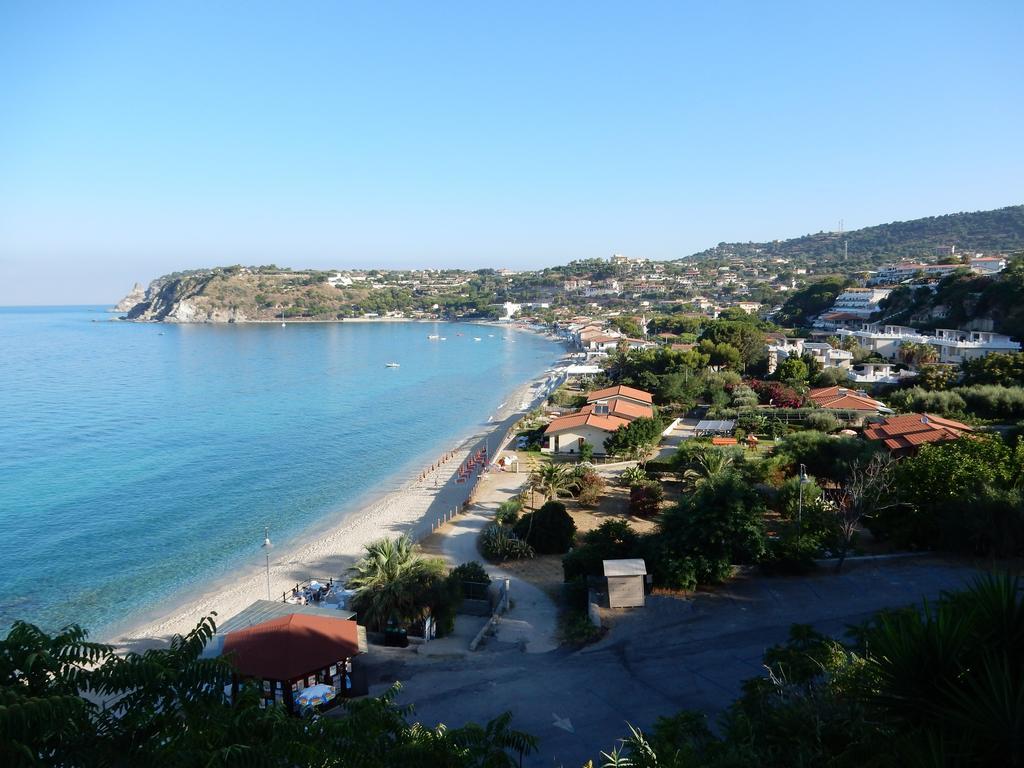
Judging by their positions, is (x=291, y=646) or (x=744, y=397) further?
(x=744, y=397)

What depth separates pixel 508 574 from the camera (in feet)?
55.0

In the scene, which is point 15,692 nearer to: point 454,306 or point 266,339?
point 266,339

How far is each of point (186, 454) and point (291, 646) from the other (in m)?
26.0

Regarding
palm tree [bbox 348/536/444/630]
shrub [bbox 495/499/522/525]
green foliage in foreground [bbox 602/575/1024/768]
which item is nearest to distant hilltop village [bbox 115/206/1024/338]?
shrub [bbox 495/499/522/525]

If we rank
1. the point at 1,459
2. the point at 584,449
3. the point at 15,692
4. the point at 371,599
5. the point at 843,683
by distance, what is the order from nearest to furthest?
the point at 15,692
the point at 843,683
the point at 371,599
the point at 584,449
the point at 1,459

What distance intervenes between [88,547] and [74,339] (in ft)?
353

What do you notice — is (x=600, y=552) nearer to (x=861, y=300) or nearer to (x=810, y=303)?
(x=861, y=300)

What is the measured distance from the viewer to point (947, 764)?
3.90 m

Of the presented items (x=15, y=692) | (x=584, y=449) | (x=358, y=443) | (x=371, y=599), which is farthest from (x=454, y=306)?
(x=15, y=692)

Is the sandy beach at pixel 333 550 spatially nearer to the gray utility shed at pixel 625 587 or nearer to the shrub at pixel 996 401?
the gray utility shed at pixel 625 587

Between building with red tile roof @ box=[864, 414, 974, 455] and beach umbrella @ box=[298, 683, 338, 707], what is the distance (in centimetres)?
1752

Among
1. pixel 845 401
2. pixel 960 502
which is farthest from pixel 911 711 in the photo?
pixel 845 401

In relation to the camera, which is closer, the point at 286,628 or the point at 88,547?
the point at 286,628

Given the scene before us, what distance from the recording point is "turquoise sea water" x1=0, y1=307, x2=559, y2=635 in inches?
796
